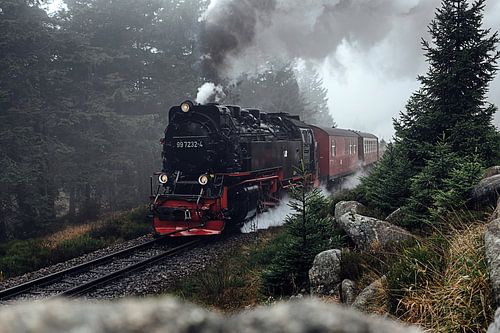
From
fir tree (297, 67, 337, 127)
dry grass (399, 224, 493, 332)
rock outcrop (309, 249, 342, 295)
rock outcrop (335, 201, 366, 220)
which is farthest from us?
fir tree (297, 67, 337, 127)

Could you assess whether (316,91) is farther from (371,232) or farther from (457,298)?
(457,298)

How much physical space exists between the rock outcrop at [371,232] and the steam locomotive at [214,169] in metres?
4.40

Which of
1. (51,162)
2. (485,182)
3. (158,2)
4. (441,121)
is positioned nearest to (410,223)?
(485,182)

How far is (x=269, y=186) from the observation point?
49.0ft

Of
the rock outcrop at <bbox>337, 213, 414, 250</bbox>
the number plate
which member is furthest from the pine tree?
the number plate

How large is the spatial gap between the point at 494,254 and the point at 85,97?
81.5 feet

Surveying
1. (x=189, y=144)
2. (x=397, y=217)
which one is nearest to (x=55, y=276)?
(x=189, y=144)

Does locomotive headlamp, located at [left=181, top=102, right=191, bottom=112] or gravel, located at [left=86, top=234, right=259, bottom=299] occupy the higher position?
locomotive headlamp, located at [left=181, top=102, right=191, bottom=112]

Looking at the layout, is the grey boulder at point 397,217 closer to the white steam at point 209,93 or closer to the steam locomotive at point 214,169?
the steam locomotive at point 214,169

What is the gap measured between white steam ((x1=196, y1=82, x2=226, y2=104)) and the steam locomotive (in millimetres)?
3727

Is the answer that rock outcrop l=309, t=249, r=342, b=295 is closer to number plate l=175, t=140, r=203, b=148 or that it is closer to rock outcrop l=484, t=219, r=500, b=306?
rock outcrop l=484, t=219, r=500, b=306

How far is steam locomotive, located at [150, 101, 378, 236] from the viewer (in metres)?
11.9

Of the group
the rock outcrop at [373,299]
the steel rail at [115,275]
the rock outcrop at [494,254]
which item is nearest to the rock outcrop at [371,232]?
the rock outcrop at [373,299]

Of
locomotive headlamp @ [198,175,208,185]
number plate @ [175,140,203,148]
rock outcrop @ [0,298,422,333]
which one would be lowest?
locomotive headlamp @ [198,175,208,185]
